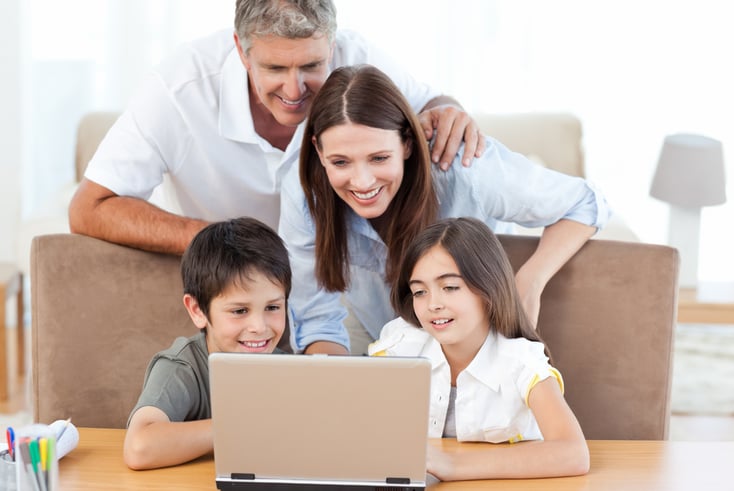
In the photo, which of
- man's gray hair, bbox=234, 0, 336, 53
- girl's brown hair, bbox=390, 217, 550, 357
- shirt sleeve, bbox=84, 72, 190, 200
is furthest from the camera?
shirt sleeve, bbox=84, 72, 190, 200

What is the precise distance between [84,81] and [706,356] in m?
2.81

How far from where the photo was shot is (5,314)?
3.41 m

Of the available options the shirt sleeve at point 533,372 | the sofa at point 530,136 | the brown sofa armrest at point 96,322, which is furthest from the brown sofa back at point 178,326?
the sofa at point 530,136

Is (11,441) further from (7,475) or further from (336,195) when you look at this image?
(336,195)

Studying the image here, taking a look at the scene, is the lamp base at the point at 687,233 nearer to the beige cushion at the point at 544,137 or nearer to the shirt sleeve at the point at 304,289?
the beige cushion at the point at 544,137

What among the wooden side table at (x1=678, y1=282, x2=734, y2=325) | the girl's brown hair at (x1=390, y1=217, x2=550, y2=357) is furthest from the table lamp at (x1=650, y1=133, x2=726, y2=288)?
the girl's brown hair at (x1=390, y1=217, x2=550, y2=357)

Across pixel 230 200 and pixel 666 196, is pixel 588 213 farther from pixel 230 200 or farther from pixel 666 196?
pixel 666 196

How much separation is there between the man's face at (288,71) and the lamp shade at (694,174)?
1.71 m

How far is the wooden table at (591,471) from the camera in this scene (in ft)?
5.02

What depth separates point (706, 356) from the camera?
399cm

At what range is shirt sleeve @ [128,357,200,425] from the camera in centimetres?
174

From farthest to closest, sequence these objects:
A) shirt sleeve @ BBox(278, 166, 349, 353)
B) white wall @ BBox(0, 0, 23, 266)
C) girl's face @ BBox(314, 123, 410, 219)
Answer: white wall @ BBox(0, 0, 23, 266), shirt sleeve @ BBox(278, 166, 349, 353), girl's face @ BBox(314, 123, 410, 219)

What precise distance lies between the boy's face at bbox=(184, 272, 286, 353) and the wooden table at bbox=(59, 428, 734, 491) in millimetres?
266

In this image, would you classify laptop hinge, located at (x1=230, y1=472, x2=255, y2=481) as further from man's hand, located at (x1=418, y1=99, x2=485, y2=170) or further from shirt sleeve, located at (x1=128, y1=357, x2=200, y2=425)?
man's hand, located at (x1=418, y1=99, x2=485, y2=170)
